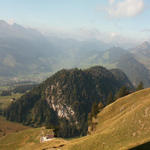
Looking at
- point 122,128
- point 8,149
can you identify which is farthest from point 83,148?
point 8,149

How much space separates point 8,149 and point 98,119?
6494 cm

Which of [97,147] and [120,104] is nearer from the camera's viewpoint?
[97,147]

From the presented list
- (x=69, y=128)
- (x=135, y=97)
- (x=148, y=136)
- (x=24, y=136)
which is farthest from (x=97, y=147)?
(x=69, y=128)

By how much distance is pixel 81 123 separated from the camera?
198 metres

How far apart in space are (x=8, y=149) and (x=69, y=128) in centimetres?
10272

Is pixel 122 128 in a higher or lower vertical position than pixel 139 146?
higher

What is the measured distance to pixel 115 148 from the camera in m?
40.6

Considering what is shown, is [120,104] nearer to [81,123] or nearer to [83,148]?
[83,148]

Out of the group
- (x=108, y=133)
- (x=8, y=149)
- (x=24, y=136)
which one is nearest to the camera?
(x=108, y=133)

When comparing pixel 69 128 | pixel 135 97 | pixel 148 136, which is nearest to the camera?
pixel 148 136

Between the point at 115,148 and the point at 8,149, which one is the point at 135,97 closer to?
the point at 115,148

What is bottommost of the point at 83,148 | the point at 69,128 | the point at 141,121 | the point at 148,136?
the point at 69,128

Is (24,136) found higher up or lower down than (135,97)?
lower down

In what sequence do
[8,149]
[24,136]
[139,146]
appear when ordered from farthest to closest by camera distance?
[24,136]
[8,149]
[139,146]
